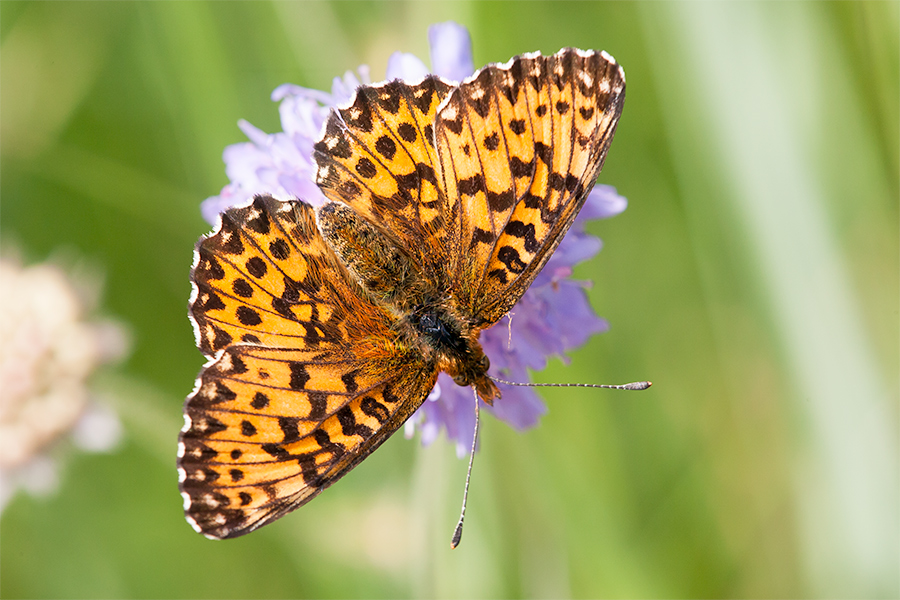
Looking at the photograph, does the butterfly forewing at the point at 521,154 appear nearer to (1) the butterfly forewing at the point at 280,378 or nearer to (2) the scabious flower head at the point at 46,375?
(1) the butterfly forewing at the point at 280,378

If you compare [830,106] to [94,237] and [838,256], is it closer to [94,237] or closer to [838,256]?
[838,256]

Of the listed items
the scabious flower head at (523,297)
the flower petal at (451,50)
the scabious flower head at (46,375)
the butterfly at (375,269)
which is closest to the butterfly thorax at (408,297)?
the butterfly at (375,269)

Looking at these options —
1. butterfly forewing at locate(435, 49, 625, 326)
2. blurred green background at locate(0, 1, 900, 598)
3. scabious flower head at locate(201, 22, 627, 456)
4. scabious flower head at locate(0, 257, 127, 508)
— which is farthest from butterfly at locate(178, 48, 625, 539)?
scabious flower head at locate(0, 257, 127, 508)

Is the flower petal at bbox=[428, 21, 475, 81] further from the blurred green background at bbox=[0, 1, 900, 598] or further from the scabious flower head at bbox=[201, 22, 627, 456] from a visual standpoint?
the blurred green background at bbox=[0, 1, 900, 598]

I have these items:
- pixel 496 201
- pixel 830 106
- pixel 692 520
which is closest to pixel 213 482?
pixel 496 201

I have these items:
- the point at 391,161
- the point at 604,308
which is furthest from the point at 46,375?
the point at 604,308

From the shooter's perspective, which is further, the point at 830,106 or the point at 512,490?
the point at 512,490
